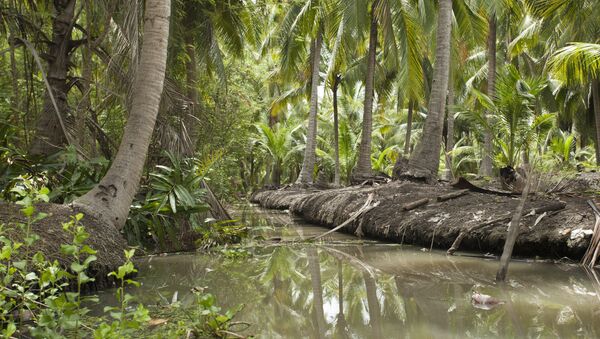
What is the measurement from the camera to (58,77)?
7.24m

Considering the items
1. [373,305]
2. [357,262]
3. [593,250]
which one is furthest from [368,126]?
[373,305]

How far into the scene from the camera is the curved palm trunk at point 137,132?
5.20m

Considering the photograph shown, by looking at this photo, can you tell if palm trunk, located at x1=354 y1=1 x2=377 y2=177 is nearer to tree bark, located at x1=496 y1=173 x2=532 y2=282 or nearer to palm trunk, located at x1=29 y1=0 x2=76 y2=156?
palm trunk, located at x1=29 y1=0 x2=76 y2=156

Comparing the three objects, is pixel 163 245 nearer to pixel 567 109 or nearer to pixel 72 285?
pixel 72 285

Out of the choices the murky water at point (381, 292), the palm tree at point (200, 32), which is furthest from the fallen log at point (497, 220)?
the palm tree at point (200, 32)

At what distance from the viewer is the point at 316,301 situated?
4.09 meters

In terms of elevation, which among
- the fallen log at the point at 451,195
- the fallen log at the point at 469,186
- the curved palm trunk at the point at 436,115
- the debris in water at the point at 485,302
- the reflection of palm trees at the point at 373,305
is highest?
the curved palm trunk at the point at 436,115

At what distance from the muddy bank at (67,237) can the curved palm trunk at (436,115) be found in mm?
6987

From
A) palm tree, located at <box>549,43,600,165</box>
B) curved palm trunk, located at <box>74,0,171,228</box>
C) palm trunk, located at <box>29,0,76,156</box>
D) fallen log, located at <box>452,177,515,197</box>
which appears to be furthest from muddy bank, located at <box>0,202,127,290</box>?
palm tree, located at <box>549,43,600,165</box>

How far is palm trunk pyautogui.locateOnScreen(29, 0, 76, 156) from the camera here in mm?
7121

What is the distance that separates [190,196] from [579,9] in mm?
10627

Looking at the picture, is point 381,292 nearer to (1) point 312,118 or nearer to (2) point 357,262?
(2) point 357,262

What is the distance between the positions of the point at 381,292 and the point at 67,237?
2.68 meters

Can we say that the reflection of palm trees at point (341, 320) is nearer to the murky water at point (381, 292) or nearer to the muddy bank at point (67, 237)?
the murky water at point (381, 292)
